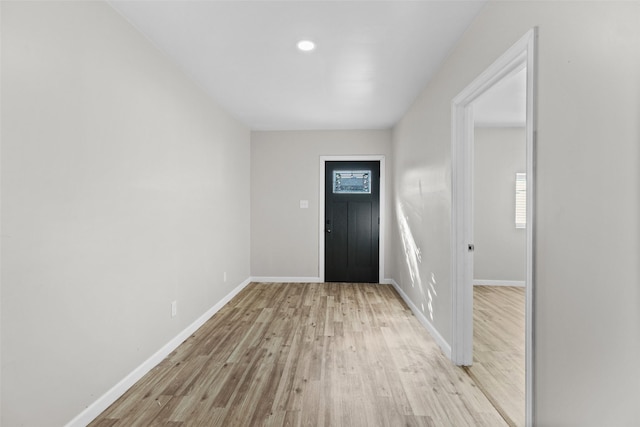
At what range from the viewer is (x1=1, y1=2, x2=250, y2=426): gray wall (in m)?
1.50

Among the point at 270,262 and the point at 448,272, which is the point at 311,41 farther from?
the point at 270,262

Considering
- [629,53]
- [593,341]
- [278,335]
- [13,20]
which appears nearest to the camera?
[629,53]

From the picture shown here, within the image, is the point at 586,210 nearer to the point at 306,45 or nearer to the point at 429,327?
the point at 306,45

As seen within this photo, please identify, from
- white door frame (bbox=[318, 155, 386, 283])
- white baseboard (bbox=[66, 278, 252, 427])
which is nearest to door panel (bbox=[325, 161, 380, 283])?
white door frame (bbox=[318, 155, 386, 283])

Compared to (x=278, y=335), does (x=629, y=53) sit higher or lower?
higher

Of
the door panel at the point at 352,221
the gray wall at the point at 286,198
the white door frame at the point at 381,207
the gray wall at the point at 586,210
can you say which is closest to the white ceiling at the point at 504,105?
the white door frame at the point at 381,207

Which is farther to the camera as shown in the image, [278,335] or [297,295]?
[297,295]

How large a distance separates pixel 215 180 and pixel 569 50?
3.48 m

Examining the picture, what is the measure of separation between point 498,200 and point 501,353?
127 inches

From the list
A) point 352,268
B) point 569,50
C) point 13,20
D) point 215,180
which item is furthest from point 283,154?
point 569,50

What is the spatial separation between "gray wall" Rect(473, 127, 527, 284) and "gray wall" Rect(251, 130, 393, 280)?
1.68 m

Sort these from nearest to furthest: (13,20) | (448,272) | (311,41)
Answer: (13,20), (311,41), (448,272)

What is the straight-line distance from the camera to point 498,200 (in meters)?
5.41

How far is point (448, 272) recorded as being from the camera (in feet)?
9.12
